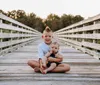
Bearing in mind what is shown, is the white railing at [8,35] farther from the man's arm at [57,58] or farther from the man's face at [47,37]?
the man's arm at [57,58]

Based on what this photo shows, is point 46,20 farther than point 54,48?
Yes

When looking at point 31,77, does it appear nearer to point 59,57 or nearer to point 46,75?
point 46,75

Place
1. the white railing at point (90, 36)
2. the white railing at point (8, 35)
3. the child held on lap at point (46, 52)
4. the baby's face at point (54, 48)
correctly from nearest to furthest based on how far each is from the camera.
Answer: the child held on lap at point (46, 52) → the baby's face at point (54, 48) → the white railing at point (90, 36) → the white railing at point (8, 35)

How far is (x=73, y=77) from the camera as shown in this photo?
7.90 ft

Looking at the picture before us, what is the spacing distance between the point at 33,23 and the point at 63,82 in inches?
1888

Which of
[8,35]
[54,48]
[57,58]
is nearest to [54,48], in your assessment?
[54,48]

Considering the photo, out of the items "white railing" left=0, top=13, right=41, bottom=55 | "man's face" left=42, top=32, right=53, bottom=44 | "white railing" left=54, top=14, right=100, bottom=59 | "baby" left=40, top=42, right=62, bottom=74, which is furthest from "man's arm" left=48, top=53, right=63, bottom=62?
"white railing" left=0, top=13, right=41, bottom=55

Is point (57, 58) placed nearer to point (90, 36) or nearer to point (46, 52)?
point (46, 52)

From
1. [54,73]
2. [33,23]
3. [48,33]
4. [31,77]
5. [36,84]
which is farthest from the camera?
[33,23]

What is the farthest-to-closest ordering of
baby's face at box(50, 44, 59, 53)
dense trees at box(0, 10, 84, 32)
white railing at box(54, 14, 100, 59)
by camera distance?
dense trees at box(0, 10, 84, 32) → white railing at box(54, 14, 100, 59) → baby's face at box(50, 44, 59, 53)

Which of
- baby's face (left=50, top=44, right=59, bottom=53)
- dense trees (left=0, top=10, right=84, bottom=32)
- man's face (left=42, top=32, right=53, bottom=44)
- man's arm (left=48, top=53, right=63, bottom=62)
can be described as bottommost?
man's arm (left=48, top=53, right=63, bottom=62)

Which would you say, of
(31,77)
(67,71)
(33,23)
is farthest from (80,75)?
(33,23)

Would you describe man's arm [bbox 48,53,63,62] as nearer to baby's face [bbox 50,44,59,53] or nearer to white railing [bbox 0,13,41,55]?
baby's face [bbox 50,44,59,53]

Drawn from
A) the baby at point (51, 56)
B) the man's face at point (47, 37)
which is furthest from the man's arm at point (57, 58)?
the man's face at point (47, 37)
